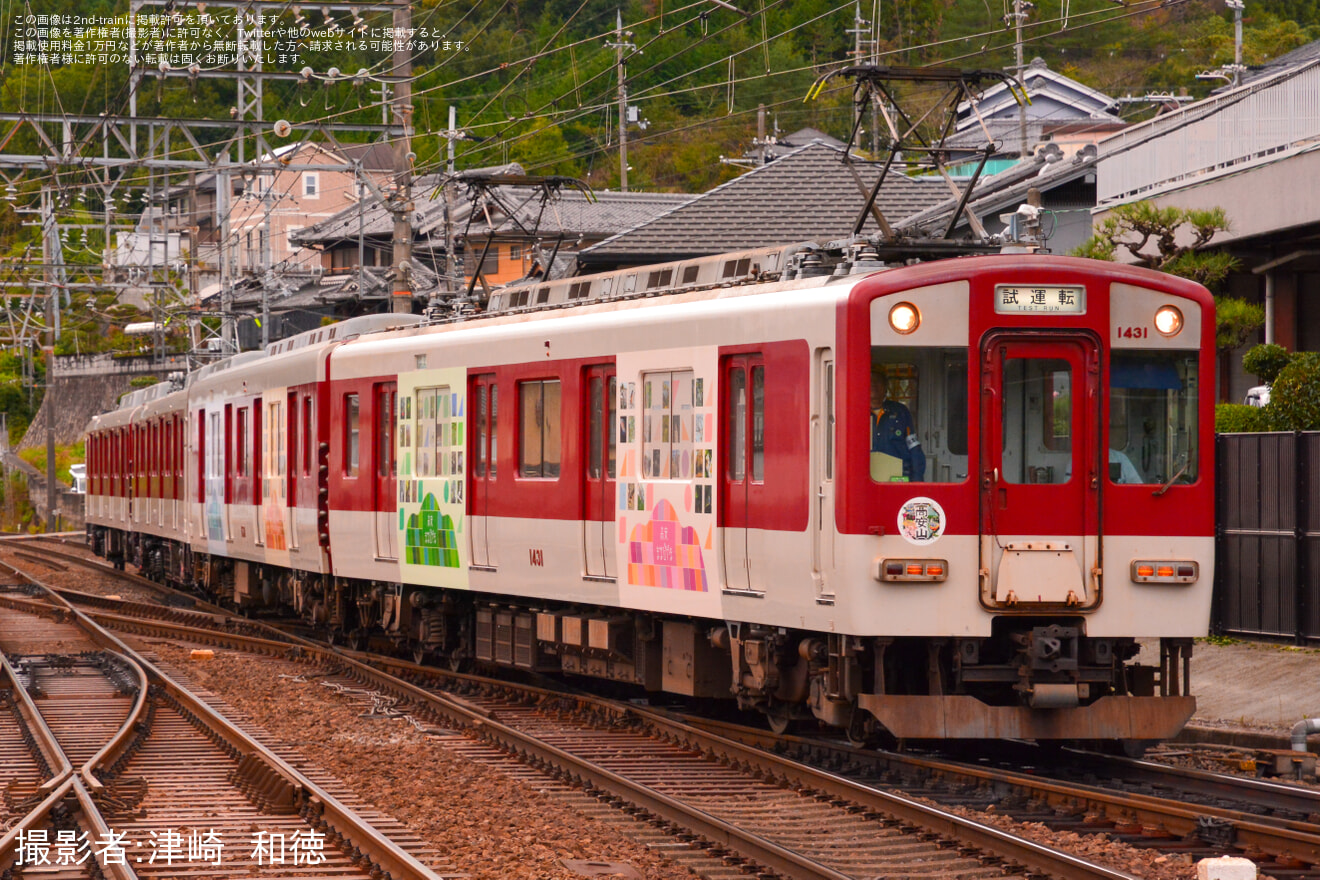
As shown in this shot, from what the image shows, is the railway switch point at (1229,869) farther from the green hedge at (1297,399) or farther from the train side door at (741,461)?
the green hedge at (1297,399)

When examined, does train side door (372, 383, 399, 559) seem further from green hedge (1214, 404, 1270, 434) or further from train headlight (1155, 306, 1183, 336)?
train headlight (1155, 306, 1183, 336)

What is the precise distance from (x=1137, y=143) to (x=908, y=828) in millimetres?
16629

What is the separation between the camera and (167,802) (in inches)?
390

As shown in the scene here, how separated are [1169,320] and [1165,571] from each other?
1.39m

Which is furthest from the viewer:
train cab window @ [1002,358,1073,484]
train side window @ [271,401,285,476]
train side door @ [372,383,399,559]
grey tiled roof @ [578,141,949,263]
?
grey tiled roof @ [578,141,949,263]

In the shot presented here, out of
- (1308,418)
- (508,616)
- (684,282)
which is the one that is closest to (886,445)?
(684,282)

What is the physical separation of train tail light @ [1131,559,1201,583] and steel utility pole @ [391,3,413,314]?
1309 cm

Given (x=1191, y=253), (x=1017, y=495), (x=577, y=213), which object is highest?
(x=577, y=213)

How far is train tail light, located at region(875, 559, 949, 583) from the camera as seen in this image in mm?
9820

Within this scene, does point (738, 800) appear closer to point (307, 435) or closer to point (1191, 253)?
point (307, 435)

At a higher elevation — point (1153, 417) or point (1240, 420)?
point (1240, 420)

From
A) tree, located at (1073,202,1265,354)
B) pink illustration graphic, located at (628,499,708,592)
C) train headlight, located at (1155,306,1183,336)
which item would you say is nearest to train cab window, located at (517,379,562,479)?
pink illustration graphic, located at (628,499,708,592)

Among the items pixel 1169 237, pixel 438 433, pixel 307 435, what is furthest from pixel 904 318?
pixel 307 435

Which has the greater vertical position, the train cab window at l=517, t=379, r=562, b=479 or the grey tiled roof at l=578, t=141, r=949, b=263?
the grey tiled roof at l=578, t=141, r=949, b=263
